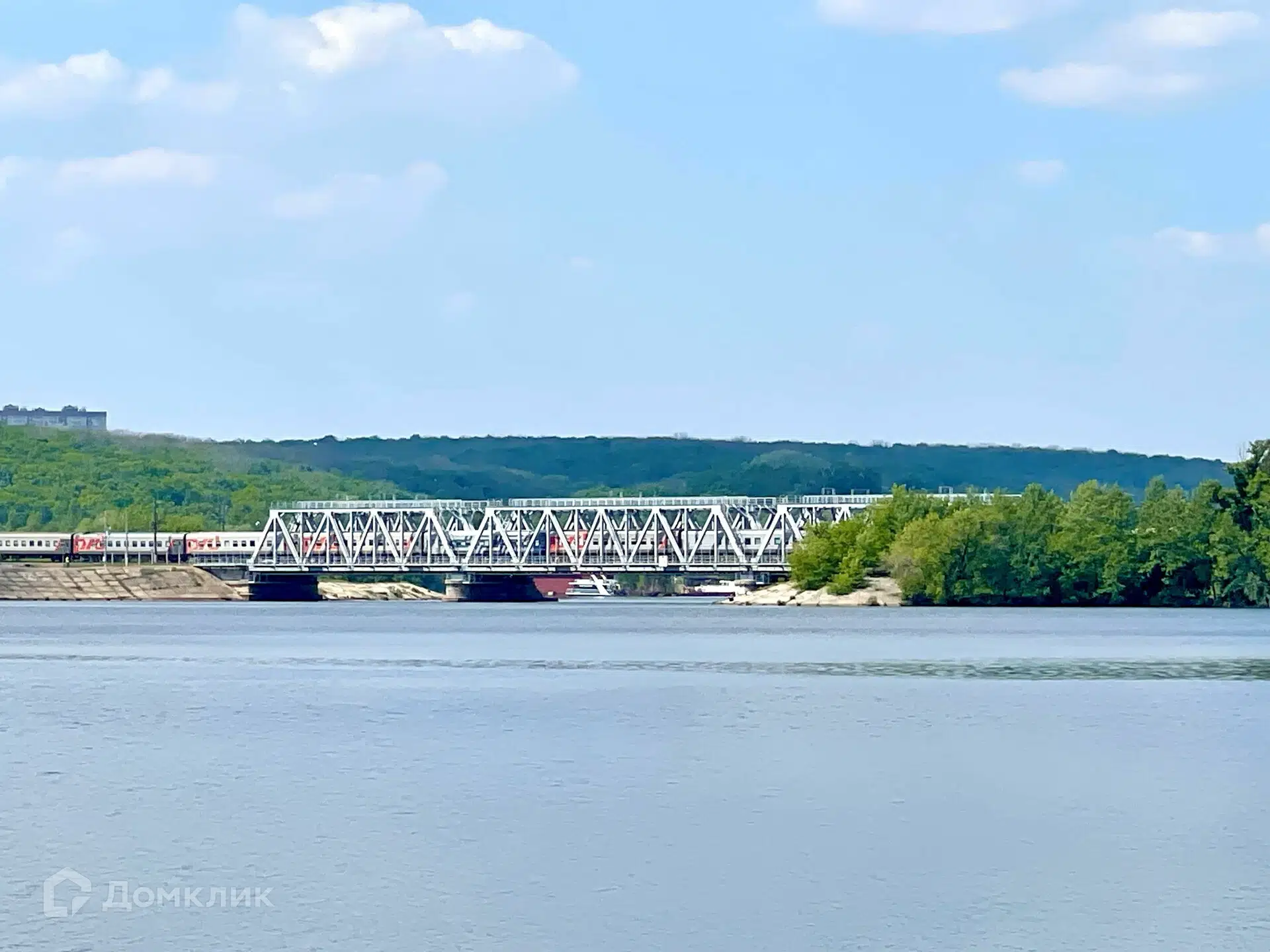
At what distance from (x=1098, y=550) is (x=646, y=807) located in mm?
125419

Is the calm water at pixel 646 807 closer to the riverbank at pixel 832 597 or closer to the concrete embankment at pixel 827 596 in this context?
the riverbank at pixel 832 597

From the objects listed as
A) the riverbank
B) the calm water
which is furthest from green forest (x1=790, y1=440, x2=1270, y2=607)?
the calm water

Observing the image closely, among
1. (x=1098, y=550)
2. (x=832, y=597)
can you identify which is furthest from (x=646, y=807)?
(x=832, y=597)

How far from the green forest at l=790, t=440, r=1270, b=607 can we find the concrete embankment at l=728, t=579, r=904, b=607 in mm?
2104

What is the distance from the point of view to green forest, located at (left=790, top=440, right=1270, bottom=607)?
15850 cm

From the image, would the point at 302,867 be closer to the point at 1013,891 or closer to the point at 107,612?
the point at 1013,891

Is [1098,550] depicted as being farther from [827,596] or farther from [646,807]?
[646,807]

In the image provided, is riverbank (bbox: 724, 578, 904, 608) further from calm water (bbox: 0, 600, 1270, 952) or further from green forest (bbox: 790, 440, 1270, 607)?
calm water (bbox: 0, 600, 1270, 952)

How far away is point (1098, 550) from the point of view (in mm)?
159750

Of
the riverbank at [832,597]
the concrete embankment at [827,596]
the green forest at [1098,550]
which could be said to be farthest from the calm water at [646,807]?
the concrete embankment at [827,596]

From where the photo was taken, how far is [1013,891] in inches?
1204

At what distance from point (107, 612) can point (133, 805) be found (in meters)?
145

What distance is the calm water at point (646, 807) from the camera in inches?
1125

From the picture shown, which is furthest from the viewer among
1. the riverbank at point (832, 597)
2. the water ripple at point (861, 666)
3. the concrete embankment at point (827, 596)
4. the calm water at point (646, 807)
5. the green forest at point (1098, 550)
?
the concrete embankment at point (827, 596)
